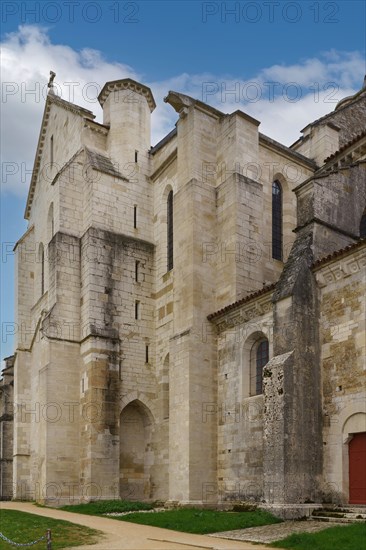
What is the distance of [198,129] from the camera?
24062mm

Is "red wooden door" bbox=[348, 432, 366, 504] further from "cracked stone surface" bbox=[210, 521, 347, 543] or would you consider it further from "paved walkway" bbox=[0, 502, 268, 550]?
"paved walkway" bbox=[0, 502, 268, 550]

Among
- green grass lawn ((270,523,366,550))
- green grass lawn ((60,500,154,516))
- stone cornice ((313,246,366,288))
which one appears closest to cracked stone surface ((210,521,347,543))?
green grass lawn ((270,523,366,550))

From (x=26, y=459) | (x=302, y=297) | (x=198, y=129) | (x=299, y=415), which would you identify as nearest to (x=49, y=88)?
(x=198, y=129)

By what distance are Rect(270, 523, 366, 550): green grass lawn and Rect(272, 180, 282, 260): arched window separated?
43.1 feet

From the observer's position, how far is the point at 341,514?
14.9 m

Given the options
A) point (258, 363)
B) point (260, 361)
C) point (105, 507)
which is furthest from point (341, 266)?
point (105, 507)

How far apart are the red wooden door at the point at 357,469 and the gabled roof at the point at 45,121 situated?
18647 mm

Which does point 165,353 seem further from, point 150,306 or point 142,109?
point 142,109

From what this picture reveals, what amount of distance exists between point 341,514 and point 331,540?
322 cm

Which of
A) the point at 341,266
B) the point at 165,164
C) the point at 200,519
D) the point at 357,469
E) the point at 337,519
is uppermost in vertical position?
the point at 165,164

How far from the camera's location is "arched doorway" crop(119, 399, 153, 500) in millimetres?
24203

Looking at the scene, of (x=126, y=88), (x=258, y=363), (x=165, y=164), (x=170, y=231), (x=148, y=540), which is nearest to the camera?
(x=148, y=540)

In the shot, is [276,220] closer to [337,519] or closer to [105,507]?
[105,507]

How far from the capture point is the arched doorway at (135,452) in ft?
79.4
